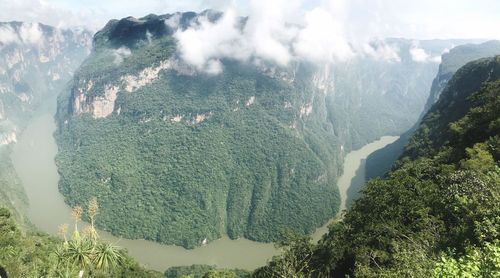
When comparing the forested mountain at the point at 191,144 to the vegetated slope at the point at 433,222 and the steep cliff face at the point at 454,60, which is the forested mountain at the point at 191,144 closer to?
the steep cliff face at the point at 454,60

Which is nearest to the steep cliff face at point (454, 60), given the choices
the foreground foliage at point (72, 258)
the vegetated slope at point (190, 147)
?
the vegetated slope at point (190, 147)

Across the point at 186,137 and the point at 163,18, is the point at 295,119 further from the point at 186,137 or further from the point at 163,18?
the point at 163,18

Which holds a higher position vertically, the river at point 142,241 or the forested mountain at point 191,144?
the forested mountain at point 191,144

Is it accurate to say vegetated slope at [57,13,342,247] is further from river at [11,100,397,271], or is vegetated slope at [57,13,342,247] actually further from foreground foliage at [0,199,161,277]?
foreground foliage at [0,199,161,277]

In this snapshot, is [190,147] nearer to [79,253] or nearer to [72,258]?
[79,253]

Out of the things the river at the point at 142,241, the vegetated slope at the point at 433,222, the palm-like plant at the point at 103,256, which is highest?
the vegetated slope at the point at 433,222
